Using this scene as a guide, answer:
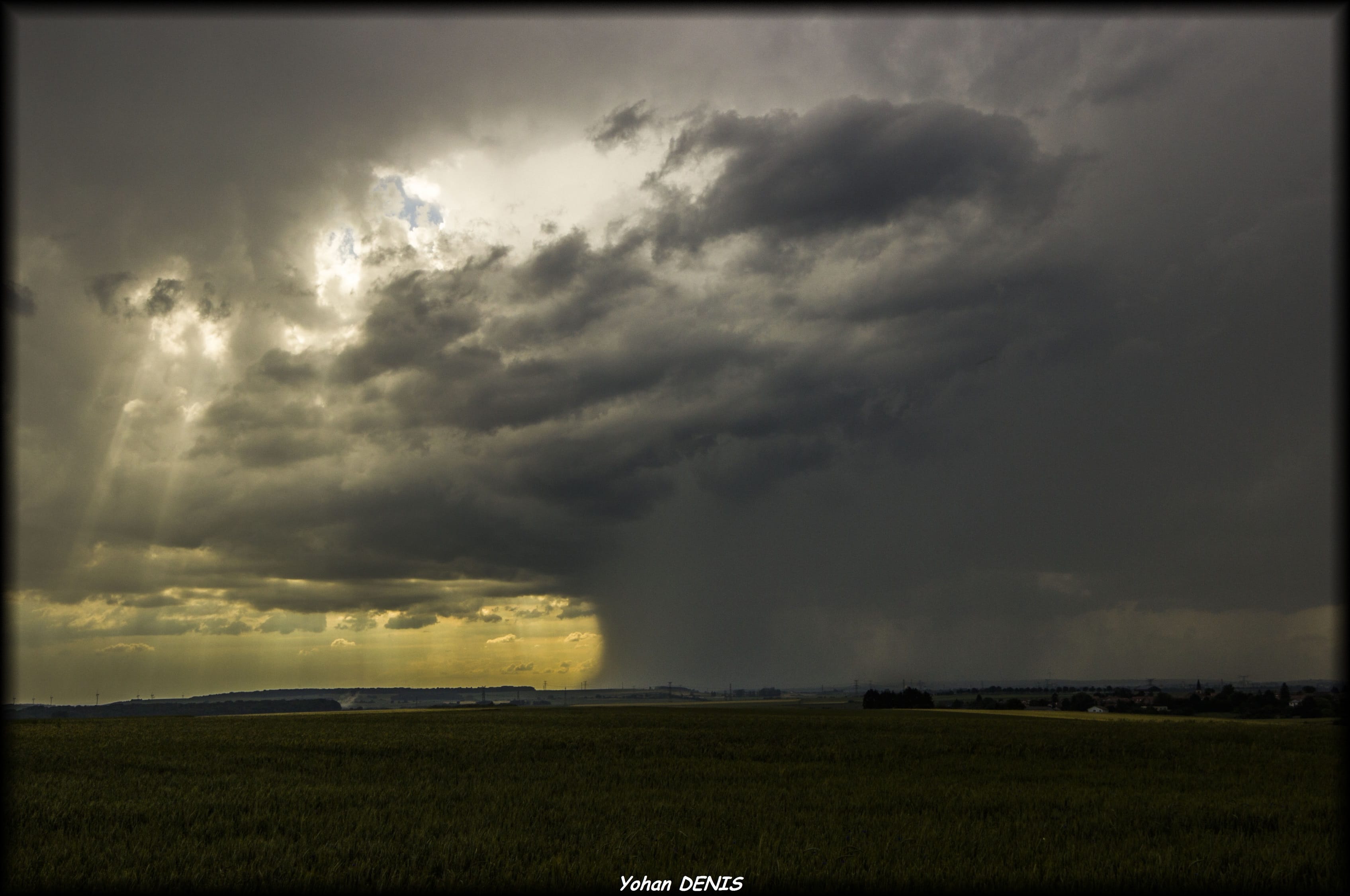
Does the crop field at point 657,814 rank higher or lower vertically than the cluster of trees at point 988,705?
higher

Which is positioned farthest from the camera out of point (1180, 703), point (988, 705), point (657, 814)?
point (988, 705)

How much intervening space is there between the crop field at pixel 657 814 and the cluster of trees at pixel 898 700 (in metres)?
109

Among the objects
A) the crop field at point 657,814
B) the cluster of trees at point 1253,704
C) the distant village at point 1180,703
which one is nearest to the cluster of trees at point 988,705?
the distant village at point 1180,703

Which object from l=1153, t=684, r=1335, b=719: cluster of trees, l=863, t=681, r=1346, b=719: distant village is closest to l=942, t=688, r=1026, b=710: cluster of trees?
l=863, t=681, r=1346, b=719: distant village

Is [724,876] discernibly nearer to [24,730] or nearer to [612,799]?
[612,799]

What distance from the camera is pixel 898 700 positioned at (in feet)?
505

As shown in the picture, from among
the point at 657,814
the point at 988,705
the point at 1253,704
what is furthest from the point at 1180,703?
the point at 657,814

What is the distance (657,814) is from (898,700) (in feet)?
477

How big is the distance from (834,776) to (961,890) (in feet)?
59.1

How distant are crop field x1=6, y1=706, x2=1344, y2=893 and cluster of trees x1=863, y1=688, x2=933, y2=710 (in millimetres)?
108721

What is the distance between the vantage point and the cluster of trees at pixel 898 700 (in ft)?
495

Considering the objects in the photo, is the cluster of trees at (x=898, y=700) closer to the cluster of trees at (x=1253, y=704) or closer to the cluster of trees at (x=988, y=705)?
the cluster of trees at (x=988, y=705)

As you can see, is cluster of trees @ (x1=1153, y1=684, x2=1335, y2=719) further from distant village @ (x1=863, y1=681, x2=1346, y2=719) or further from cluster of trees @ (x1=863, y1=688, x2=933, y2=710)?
cluster of trees @ (x1=863, y1=688, x2=933, y2=710)

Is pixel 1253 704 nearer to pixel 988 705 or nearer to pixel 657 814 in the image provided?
pixel 988 705
